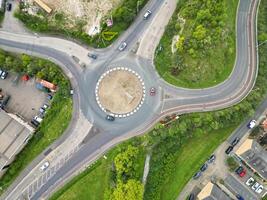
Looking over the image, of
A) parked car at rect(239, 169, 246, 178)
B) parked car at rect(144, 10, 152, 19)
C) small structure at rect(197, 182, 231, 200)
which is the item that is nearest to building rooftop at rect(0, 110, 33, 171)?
parked car at rect(144, 10, 152, 19)

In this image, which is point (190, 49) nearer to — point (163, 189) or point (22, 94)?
point (163, 189)

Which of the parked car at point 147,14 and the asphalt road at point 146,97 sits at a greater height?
the parked car at point 147,14

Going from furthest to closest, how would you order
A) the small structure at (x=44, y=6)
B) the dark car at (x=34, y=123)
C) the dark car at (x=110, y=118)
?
1. the dark car at (x=34, y=123)
2. the small structure at (x=44, y=6)
3. the dark car at (x=110, y=118)

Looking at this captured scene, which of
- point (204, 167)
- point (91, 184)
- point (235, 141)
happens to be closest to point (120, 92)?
point (91, 184)

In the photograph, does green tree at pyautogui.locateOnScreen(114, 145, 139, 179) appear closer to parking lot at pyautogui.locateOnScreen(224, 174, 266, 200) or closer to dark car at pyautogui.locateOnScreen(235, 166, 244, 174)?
parking lot at pyautogui.locateOnScreen(224, 174, 266, 200)

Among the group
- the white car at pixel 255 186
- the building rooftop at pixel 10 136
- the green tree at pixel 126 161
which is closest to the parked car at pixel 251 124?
the white car at pixel 255 186

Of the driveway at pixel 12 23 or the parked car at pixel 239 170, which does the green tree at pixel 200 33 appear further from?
the driveway at pixel 12 23

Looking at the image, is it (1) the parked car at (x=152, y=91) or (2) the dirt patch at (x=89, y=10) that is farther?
(2) the dirt patch at (x=89, y=10)

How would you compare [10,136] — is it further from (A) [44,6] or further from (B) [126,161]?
(A) [44,6]
